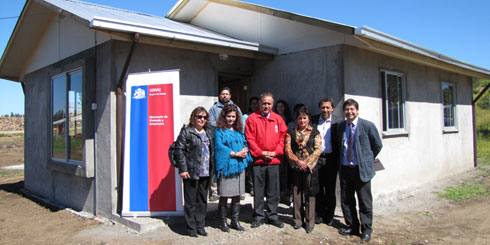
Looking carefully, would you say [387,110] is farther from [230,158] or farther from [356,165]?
[230,158]

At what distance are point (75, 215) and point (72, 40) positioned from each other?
132 inches

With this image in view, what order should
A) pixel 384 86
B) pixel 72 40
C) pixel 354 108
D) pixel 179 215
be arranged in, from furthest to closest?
pixel 384 86, pixel 72 40, pixel 179 215, pixel 354 108

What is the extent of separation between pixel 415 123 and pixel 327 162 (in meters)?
4.26

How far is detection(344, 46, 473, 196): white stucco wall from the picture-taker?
662 centimetres

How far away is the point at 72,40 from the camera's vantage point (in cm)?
683

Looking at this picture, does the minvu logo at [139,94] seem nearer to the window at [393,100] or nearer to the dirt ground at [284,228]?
the dirt ground at [284,228]

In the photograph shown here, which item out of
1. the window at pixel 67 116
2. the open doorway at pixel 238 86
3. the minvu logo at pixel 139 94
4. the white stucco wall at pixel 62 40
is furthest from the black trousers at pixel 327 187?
the window at pixel 67 116

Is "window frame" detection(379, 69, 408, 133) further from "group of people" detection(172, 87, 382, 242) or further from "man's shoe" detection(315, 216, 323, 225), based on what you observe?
"man's shoe" detection(315, 216, 323, 225)

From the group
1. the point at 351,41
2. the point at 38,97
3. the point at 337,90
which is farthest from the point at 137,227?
the point at 38,97

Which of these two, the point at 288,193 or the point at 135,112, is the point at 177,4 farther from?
the point at 288,193

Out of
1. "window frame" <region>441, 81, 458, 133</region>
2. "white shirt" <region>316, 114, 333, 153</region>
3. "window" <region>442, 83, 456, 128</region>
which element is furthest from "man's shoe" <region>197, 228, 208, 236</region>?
"window" <region>442, 83, 456, 128</region>

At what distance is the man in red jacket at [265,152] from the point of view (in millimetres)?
4879

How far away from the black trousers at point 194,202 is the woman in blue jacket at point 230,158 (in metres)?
0.25

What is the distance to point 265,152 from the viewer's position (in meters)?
4.81
